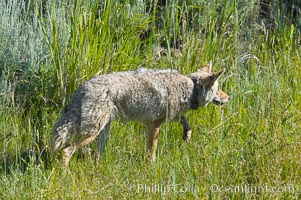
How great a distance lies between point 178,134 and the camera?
27.0ft

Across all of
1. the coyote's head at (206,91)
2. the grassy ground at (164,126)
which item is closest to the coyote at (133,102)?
the coyote's head at (206,91)

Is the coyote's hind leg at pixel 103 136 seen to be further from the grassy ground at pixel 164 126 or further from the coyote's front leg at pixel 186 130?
the coyote's front leg at pixel 186 130

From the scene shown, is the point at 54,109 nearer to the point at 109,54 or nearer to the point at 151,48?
the point at 109,54

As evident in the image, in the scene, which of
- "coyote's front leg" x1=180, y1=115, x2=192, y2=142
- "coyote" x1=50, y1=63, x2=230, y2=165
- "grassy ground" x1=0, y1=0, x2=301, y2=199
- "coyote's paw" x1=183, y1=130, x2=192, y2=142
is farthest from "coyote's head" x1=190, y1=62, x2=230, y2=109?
"coyote's paw" x1=183, y1=130, x2=192, y2=142

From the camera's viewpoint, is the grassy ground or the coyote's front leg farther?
the coyote's front leg

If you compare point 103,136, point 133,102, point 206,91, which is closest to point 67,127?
point 103,136

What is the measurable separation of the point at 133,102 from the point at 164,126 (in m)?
0.84

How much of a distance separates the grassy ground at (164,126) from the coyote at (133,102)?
17 cm

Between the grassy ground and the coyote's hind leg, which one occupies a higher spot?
the grassy ground

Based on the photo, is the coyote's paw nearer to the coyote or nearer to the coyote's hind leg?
the coyote

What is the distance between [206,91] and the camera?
8.28 m

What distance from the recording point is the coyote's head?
8188mm

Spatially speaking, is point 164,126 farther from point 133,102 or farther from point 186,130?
point 133,102

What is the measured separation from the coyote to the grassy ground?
0.55 feet
